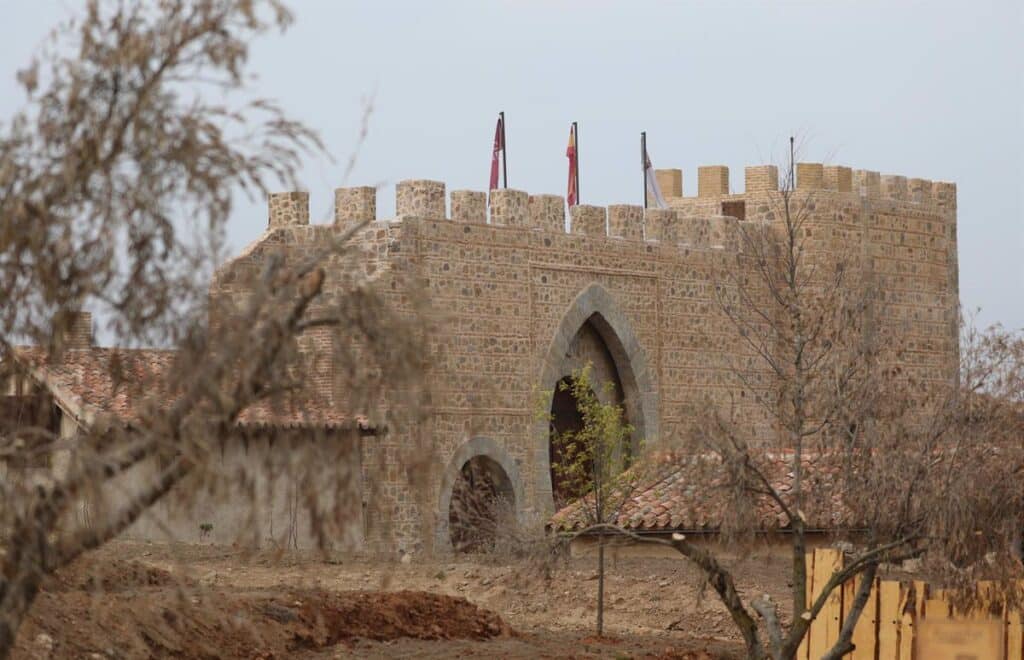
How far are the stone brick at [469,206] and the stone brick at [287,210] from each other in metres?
1.98

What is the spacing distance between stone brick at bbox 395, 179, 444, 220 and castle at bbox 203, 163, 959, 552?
0.7 inches

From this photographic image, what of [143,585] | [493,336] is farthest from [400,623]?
[493,336]

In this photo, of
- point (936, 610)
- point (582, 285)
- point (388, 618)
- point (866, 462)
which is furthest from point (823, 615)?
point (582, 285)

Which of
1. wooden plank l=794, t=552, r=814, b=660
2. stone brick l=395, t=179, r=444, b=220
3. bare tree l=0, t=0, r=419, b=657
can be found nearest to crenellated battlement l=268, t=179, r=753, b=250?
stone brick l=395, t=179, r=444, b=220

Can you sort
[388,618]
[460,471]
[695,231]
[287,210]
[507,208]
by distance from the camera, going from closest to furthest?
[388,618]
[287,210]
[460,471]
[507,208]
[695,231]

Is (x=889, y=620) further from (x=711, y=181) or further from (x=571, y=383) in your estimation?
(x=711, y=181)

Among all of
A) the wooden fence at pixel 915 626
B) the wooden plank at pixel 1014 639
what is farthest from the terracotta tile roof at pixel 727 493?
the wooden plank at pixel 1014 639

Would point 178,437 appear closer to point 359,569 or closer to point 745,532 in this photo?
point 745,532

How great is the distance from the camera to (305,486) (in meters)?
7.18

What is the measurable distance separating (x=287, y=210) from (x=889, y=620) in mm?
11996

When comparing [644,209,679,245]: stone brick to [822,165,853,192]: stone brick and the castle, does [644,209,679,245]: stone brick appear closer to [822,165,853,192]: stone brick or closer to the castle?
the castle

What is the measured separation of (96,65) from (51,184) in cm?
51

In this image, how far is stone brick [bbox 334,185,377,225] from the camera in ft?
76.5

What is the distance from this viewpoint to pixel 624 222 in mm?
26984
